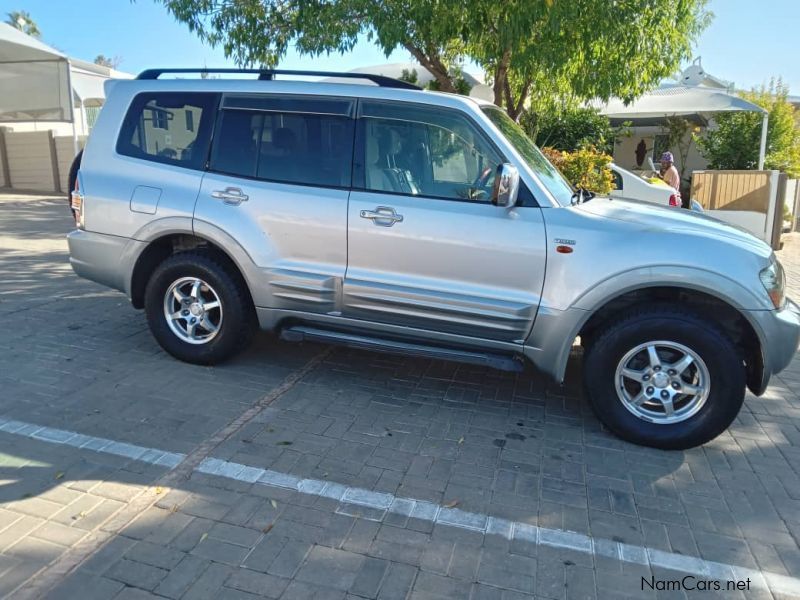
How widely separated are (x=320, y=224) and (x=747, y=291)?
8.89ft

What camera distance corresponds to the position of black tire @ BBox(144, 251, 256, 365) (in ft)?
15.6

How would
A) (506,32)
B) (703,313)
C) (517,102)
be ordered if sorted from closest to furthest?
(703,313), (506,32), (517,102)

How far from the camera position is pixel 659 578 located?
2799 mm

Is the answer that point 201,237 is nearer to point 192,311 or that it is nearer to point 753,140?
point 192,311

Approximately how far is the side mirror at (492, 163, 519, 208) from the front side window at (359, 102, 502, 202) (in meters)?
0.20

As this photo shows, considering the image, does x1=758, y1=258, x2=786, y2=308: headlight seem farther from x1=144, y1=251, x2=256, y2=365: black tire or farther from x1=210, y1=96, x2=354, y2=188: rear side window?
x1=144, y1=251, x2=256, y2=365: black tire

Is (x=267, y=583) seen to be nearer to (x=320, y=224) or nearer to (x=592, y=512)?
(x=592, y=512)

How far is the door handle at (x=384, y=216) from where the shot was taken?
4254 millimetres

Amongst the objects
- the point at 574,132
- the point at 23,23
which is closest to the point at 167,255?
the point at 574,132

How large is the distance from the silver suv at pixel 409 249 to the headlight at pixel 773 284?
0.06ft

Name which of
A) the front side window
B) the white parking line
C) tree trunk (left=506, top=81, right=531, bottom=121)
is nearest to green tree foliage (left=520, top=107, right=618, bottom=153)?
tree trunk (left=506, top=81, right=531, bottom=121)

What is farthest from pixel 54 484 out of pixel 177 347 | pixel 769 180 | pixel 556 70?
pixel 769 180

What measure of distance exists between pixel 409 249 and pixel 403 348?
675 mm

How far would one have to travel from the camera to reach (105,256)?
5.04 metres
